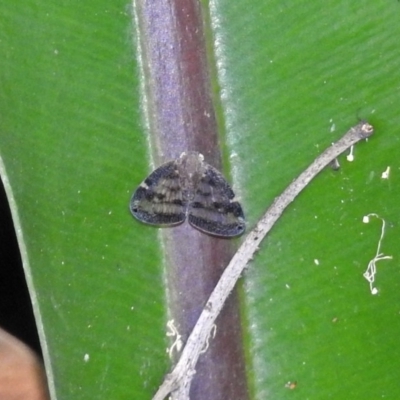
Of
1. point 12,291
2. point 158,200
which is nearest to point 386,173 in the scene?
point 158,200

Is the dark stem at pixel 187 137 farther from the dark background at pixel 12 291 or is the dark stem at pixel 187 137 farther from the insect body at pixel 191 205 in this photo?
the dark background at pixel 12 291

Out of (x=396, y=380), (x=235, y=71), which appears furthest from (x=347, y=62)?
(x=396, y=380)

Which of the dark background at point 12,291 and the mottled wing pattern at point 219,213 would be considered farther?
the dark background at point 12,291

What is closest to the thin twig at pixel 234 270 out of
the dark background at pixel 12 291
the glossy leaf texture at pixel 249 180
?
the glossy leaf texture at pixel 249 180

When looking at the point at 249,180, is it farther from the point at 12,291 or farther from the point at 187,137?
the point at 12,291

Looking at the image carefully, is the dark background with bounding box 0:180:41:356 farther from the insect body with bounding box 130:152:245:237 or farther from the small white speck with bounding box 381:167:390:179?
the small white speck with bounding box 381:167:390:179

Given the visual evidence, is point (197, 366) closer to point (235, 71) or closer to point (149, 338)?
point (149, 338)

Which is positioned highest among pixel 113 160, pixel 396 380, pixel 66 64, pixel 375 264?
pixel 66 64

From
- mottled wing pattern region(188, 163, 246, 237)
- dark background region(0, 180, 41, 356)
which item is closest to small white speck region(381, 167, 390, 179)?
mottled wing pattern region(188, 163, 246, 237)
